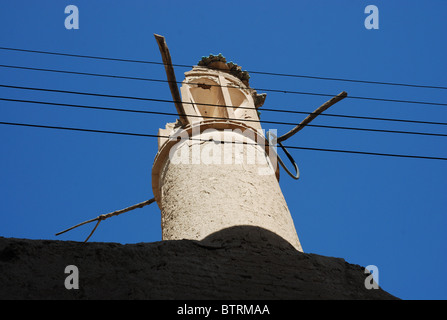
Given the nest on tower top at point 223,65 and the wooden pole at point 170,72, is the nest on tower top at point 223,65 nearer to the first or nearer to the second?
the nest on tower top at point 223,65

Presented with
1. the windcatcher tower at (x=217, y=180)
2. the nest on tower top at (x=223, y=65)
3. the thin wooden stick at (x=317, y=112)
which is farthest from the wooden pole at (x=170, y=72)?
the nest on tower top at (x=223, y=65)

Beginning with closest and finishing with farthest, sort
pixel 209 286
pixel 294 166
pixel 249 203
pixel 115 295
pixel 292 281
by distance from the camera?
1. pixel 115 295
2. pixel 209 286
3. pixel 292 281
4. pixel 249 203
5. pixel 294 166

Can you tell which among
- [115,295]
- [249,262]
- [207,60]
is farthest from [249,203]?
[207,60]

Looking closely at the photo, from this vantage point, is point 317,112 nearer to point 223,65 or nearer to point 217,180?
point 217,180

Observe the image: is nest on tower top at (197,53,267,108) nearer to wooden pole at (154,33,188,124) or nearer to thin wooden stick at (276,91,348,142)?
thin wooden stick at (276,91,348,142)

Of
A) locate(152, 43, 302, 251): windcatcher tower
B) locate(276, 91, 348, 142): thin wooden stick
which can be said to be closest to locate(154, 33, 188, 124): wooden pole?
locate(152, 43, 302, 251): windcatcher tower

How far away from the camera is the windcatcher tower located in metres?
5.91

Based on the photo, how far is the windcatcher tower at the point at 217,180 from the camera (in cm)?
591

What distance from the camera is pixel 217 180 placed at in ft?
21.3

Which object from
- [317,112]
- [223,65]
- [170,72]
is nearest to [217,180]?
[170,72]
